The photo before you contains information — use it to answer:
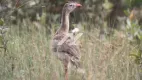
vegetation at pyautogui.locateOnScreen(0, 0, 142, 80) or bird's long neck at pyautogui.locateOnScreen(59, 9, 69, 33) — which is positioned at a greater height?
bird's long neck at pyautogui.locateOnScreen(59, 9, 69, 33)

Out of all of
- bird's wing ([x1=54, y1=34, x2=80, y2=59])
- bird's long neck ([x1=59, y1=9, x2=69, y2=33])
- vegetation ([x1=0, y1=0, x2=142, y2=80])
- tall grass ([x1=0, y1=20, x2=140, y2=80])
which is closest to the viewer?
tall grass ([x1=0, y1=20, x2=140, y2=80])

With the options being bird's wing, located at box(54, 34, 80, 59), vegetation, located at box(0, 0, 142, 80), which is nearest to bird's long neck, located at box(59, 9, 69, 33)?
vegetation, located at box(0, 0, 142, 80)

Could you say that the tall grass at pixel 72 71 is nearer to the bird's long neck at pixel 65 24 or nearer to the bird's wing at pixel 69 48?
the bird's wing at pixel 69 48

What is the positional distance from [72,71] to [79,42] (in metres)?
1.39

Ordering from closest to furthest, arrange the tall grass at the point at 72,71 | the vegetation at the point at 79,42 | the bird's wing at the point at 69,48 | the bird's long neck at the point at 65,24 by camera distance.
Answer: the tall grass at the point at 72,71
the vegetation at the point at 79,42
the bird's wing at the point at 69,48
the bird's long neck at the point at 65,24

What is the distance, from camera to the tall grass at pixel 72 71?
25.1 feet

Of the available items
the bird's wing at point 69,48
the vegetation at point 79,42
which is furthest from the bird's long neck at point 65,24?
the bird's wing at point 69,48

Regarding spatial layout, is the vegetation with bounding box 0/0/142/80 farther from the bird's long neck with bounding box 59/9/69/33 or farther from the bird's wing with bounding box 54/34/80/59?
the bird's long neck with bounding box 59/9/69/33

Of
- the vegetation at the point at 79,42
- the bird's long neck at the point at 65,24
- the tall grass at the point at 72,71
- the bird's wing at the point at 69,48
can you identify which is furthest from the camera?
the bird's long neck at the point at 65,24

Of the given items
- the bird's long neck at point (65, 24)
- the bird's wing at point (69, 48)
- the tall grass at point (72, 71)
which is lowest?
the tall grass at point (72, 71)

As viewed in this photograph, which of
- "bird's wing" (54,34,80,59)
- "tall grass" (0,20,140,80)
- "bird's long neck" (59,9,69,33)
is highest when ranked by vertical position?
"bird's long neck" (59,9,69,33)

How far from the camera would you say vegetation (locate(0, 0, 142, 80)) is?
7797mm

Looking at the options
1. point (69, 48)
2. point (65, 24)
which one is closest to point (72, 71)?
point (69, 48)

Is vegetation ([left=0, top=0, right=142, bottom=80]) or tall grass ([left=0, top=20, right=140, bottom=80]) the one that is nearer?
tall grass ([left=0, top=20, right=140, bottom=80])
